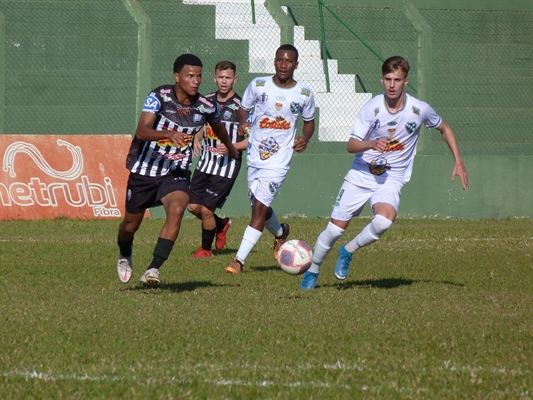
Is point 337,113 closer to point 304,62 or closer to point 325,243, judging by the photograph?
point 304,62

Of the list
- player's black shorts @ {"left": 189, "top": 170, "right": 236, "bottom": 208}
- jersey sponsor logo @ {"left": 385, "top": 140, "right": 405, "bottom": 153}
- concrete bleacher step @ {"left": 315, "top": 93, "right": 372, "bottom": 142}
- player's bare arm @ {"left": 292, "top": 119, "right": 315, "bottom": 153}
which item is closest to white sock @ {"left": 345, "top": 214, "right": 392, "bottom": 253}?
jersey sponsor logo @ {"left": 385, "top": 140, "right": 405, "bottom": 153}

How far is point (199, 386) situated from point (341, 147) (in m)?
16.0

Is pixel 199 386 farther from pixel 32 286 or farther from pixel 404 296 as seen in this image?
pixel 32 286

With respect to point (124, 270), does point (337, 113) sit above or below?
below

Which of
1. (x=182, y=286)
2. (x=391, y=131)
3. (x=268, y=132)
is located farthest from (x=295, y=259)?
(x=268, y=132)

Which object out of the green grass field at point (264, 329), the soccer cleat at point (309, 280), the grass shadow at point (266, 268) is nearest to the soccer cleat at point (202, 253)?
the green grass field at point (264, 329)

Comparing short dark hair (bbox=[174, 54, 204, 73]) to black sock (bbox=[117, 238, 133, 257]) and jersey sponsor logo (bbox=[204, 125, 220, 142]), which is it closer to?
black sock (bbox=[117, 238, 133, 257])

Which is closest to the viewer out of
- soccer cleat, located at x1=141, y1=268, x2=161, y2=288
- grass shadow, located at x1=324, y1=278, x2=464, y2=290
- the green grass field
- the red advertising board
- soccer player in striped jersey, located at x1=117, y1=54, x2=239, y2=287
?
the green grass field

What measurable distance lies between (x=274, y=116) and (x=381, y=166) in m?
1.72

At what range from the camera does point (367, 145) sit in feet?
28.1

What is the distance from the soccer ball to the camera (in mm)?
8914

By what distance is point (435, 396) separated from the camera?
4941mm

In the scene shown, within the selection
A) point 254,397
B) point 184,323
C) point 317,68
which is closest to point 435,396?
point 254,397

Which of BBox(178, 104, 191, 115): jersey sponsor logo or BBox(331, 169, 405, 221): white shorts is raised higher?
BBox(178, 104, 191, 115): jersey sponsor logo
